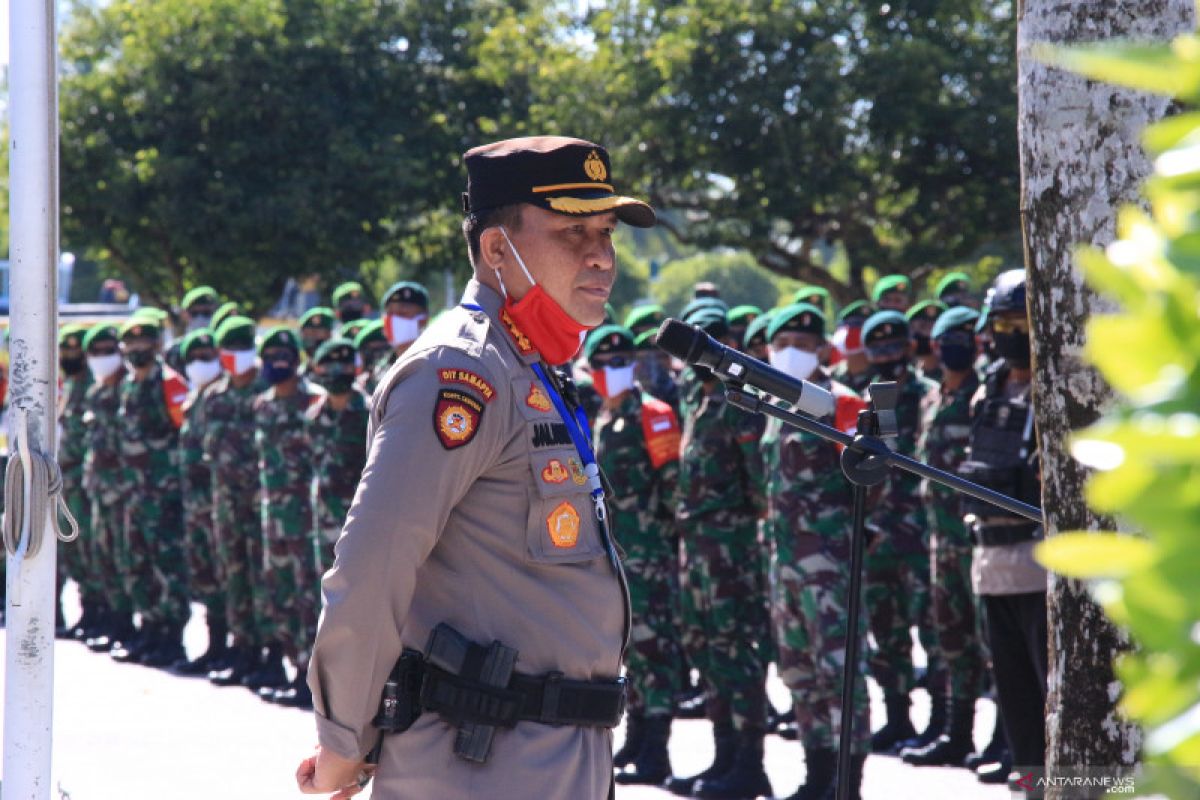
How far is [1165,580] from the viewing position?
2.60 ft

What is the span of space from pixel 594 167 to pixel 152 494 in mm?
9067

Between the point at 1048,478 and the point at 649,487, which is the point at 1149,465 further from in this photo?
the point at 649,487

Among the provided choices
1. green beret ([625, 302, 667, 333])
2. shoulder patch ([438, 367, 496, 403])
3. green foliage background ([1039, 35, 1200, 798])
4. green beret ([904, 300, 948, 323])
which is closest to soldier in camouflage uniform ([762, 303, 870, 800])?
green beret ([904, 300, 948, 323])

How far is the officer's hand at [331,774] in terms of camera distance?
271 centimetres

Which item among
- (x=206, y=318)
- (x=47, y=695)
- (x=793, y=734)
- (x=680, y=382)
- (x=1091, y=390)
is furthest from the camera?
(x=206, y=318)

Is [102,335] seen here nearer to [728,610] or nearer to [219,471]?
[219,471]

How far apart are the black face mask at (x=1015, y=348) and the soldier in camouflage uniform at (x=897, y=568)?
5.93 feet

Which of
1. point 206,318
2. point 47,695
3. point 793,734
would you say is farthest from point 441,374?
point 206,318

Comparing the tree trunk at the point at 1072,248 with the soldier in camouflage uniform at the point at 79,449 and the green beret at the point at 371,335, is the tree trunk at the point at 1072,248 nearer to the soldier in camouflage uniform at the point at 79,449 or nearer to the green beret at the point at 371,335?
the green beret at the point at 371,335

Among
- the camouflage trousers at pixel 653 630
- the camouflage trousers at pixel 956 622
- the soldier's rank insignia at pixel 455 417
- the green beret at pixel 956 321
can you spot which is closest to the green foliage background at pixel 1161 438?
Answer: the soldier's rank insignia at pixel 455 417

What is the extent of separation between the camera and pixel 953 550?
23.3 feet

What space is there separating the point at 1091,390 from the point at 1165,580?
2.18 m

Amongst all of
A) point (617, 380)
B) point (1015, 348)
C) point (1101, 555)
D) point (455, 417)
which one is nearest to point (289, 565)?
point (617, 380)

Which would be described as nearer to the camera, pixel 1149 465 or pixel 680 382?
pixel 1149 465
